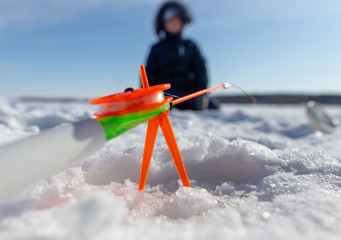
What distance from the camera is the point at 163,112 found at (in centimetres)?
74

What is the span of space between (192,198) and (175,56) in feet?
10.4

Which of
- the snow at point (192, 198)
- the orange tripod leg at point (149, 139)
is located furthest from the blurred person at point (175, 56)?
the orange tripod leg at point (149, 139)

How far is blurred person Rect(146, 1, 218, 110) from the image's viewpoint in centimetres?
367

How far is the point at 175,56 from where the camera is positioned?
12.1 feet

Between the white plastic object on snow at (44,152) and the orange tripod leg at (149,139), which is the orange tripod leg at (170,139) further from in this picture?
the white plastic object on snow at (44,152)

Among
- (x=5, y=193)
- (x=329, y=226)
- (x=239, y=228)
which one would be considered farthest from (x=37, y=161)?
(x=329, y=226)

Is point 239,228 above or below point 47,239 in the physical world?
below

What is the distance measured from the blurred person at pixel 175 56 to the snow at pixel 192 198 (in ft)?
8.30

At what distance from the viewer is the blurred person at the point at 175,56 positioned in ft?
12.0

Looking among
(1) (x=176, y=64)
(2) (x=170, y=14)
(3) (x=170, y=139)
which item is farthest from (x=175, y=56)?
(3) (x=170, y=139)

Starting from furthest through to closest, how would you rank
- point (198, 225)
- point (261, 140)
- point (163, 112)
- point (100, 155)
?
point (261, 140), point (100, 155), point (163, 112), point (198, 225)

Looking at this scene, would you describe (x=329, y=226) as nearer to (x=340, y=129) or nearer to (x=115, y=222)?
(x=115, y=222)

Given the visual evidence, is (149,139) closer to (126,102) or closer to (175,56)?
(126,102)

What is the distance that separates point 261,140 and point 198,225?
1.21 metres
